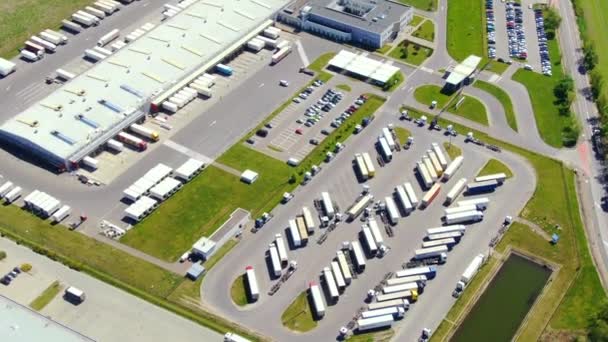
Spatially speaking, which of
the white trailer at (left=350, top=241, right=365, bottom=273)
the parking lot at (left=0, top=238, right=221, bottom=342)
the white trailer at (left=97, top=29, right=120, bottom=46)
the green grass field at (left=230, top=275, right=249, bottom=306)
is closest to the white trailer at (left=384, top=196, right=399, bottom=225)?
the white trailer at (left=350, top=241, right=365, bottom=273)

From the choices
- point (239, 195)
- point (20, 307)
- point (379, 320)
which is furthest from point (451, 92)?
point (20, 307)

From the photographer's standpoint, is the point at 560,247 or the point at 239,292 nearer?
the point at 239,292

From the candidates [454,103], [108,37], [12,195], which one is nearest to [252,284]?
[12,195]

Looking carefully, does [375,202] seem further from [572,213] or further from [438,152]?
[572,213]

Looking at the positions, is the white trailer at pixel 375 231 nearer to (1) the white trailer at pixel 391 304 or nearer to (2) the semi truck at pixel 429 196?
(2) the semi truck at pixel 429 196

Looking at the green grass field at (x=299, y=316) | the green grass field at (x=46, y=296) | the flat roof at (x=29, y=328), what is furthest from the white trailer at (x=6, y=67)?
the green grass field at (x=299, y=316)

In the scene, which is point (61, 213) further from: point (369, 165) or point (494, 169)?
point (494, 169)

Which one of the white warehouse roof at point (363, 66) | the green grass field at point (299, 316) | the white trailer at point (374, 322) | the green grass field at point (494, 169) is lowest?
the green grass field at point (299, 316)
